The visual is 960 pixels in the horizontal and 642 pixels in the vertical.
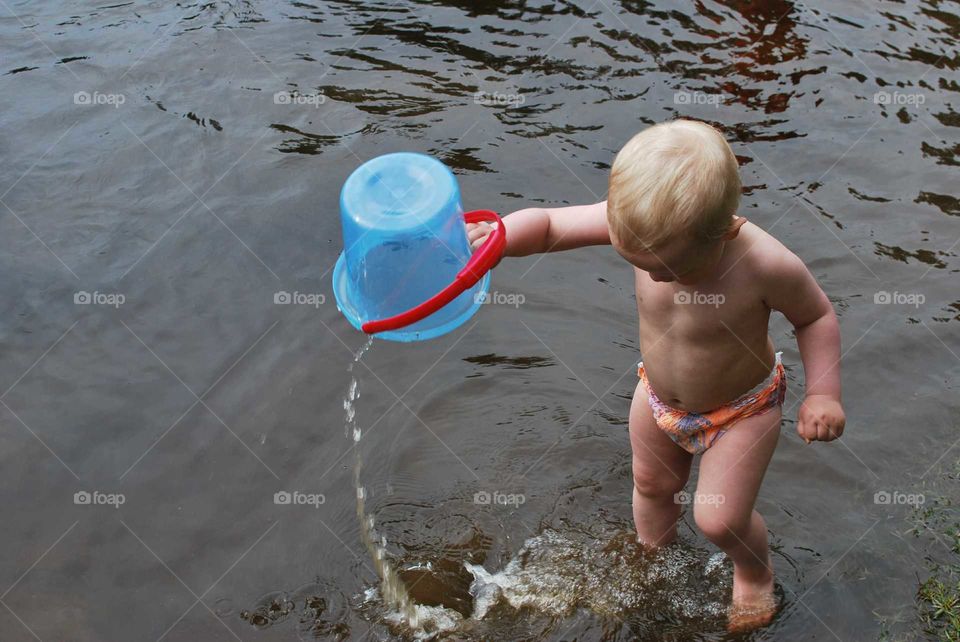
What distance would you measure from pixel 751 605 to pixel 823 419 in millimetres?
848

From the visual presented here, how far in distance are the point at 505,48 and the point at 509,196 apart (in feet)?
5.32

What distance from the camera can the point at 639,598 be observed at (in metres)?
3.45

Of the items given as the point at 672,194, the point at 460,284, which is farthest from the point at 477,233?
the point at 672,194

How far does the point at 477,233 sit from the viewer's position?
2.87 m

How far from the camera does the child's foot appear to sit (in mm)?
3266

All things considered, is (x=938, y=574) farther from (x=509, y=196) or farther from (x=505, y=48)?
(x=505, y=48)

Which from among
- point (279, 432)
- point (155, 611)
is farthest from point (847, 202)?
point (155, 611)

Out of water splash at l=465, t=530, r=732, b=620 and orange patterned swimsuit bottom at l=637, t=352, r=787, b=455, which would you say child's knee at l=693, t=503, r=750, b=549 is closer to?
orange patterned swimsuit bottom at l=637, t=352, r=787, b=455

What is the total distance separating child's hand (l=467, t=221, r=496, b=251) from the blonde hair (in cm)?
50

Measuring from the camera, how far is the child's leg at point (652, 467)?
10.5 feet

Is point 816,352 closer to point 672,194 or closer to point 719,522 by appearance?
point 719,522

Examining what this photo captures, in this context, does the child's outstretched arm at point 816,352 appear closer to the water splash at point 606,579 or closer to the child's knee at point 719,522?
the child's knee at point 719,522

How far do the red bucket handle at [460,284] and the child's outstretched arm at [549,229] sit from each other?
0.25 ft

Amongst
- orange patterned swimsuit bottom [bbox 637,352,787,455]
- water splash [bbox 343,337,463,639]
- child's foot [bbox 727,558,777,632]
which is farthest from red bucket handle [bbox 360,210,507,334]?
child's foot [bbox 727,558,777,632]
